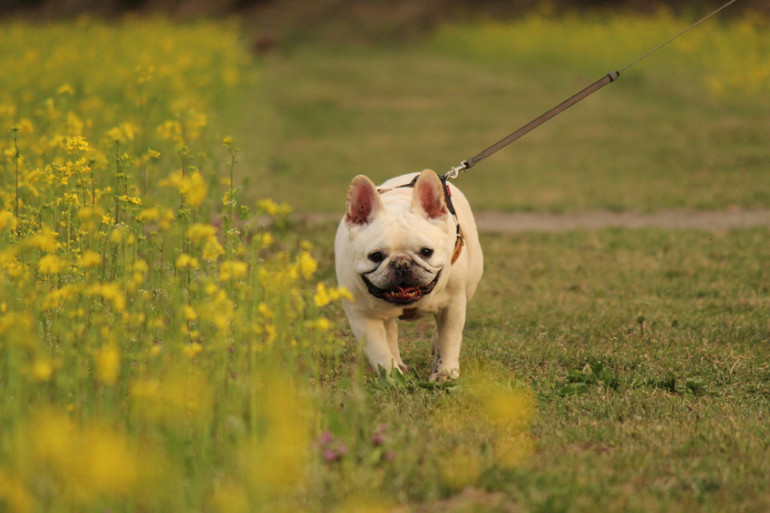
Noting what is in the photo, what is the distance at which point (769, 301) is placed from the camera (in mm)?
6770

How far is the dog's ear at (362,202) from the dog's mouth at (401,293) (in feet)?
0.94

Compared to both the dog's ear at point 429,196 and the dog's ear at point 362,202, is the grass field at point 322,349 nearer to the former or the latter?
the dog's ear at point 362,202

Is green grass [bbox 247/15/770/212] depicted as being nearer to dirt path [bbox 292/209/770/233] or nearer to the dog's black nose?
dirt path [bbox 292/209/770/233]

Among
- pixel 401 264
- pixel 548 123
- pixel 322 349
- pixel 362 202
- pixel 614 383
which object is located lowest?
pixel 614 383

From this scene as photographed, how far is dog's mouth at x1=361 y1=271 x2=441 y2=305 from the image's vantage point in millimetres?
4543

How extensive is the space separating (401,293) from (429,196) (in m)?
0.51

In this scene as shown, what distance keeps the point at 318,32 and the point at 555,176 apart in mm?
24655

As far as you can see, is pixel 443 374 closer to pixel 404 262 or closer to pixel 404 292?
pixel 404 292

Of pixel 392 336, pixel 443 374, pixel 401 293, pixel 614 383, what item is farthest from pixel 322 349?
pixel 614 383

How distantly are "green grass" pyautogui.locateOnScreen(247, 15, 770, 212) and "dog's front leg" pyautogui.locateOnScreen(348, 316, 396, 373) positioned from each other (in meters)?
5.95

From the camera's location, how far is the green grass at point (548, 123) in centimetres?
1188

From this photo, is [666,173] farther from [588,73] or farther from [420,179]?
[588,73]

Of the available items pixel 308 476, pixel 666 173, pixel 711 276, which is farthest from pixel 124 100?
pixel 308 476

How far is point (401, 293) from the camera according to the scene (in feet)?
14.9
